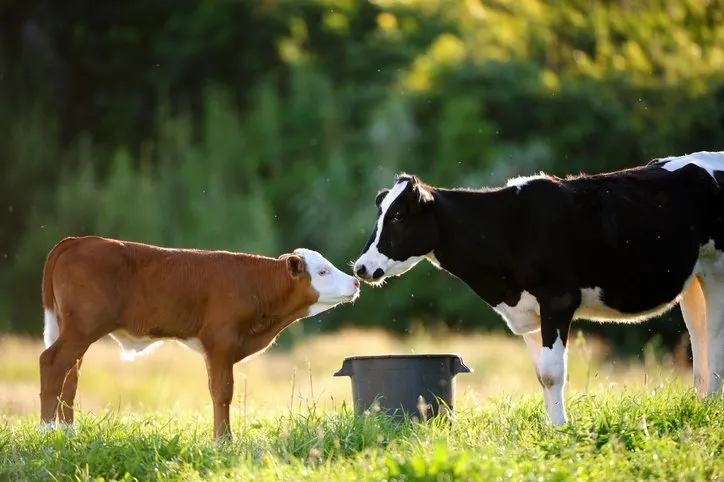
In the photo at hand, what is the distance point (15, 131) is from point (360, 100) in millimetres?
8550

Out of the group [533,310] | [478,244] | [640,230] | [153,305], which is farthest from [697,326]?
[153,305]

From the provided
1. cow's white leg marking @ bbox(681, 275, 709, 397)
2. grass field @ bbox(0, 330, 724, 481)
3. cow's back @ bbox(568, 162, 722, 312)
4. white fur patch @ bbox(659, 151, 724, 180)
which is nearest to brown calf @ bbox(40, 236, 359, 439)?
grass field @ bbox(0, 330, 724, 481)

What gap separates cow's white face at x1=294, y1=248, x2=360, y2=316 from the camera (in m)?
9.43

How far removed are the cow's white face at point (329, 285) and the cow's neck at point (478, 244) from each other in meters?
0.80

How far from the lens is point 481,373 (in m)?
19.9

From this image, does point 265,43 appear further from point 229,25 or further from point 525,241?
point 525,241

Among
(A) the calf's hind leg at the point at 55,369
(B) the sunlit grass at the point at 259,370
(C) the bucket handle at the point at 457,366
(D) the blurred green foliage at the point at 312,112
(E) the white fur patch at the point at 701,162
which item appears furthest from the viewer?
(D) the blurred green foliage at the point at 312,112

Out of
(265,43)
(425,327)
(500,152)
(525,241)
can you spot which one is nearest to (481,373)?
(425,327)

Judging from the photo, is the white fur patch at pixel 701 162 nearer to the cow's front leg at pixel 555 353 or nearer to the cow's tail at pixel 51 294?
the cow's front leg at pixel 555 353

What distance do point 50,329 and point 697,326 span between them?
5.09 metres

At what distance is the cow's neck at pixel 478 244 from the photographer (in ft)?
29.2

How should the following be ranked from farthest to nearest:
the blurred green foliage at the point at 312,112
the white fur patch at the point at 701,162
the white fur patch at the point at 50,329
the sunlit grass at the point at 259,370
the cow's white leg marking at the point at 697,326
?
the blurred green foliage at the point at 312,112
the sunlit grass at the point at 259,370
the cow's white leg marking at the point at 697,326
the white fur patch at the point at 701,162
the white fur patch at the point at 50,329

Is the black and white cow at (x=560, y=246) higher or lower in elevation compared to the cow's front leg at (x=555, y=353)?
higher

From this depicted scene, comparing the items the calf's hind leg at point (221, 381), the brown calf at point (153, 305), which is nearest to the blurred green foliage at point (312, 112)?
the brown calf at point (153, 305)
